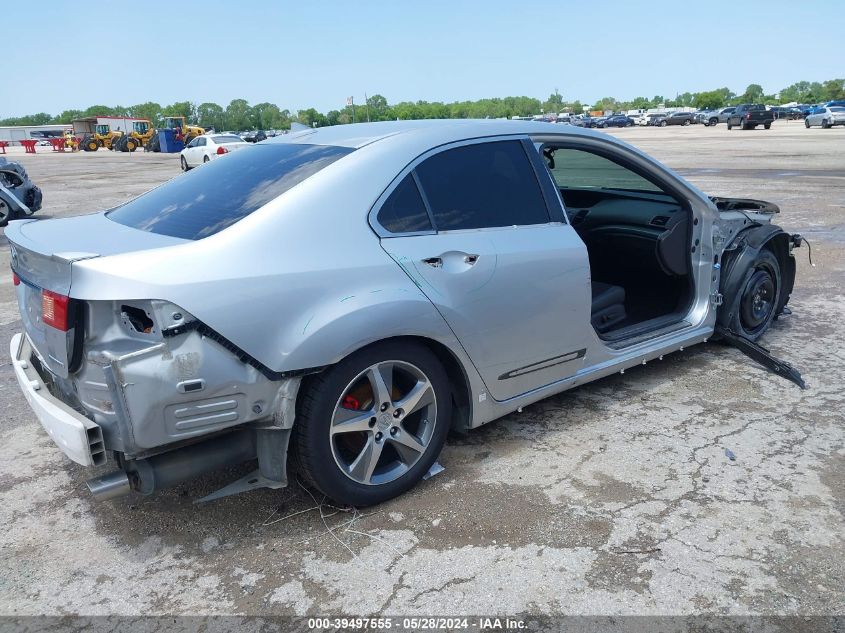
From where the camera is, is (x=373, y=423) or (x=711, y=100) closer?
(x=373, y=423)

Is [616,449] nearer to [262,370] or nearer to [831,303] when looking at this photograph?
[262,370]

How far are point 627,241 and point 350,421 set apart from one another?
2684mm

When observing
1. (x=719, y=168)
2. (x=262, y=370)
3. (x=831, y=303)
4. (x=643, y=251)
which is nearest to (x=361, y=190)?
(x=262, y=370)

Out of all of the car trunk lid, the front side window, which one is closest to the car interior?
the front side window

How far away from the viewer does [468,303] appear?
316 cm

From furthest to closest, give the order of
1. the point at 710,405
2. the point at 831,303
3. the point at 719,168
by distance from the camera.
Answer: the point at 719,168
the point at 831,303
the point at 710,405

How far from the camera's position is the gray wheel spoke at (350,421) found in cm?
285

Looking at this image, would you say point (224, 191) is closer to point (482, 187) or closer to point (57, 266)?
point (57, 266)

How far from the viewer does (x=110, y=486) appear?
262 centimetres

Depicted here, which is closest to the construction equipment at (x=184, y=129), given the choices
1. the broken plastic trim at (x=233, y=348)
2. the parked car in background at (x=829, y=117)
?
the parked car in background at (x=829, y=117)

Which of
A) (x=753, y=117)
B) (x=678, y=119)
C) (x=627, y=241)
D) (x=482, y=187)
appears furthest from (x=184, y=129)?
(x=482, y=187)

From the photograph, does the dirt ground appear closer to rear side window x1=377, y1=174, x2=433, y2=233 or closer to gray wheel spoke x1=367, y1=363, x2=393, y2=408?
gray wheel spoke x1=367, y1=363, x2=393, y2=408

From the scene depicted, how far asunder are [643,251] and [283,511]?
9.49 ft

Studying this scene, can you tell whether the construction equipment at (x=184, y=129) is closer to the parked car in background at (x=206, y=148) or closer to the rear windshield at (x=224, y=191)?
the parked car in background at (x=206, y=148)
